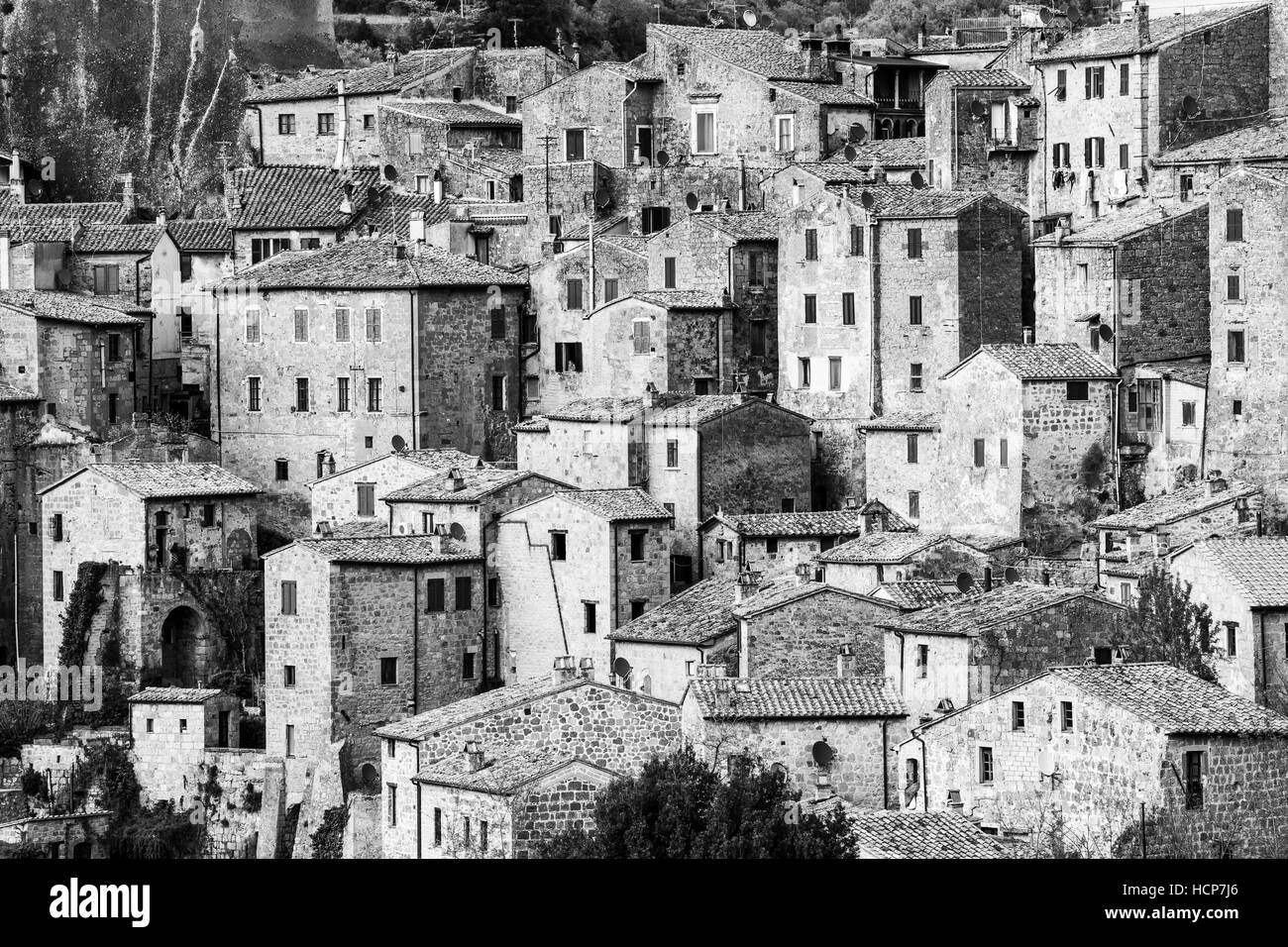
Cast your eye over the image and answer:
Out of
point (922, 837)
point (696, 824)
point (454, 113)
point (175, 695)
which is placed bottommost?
point (175, 695)

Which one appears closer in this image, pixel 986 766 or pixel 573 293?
pixel 986 766

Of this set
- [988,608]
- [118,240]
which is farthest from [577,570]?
[118,240]

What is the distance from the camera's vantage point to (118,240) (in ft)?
198

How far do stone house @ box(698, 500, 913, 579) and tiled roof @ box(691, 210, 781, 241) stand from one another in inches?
292

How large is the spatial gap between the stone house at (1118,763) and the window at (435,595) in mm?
11835

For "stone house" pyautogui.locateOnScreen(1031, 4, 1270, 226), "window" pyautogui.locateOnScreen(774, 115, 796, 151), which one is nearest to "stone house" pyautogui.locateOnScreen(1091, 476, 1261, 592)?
"stone house" pyautogui.locateOnScreen(1031, 4, 1270, 226)

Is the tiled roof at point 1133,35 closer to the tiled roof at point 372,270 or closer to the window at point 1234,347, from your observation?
the window at point 1234,347

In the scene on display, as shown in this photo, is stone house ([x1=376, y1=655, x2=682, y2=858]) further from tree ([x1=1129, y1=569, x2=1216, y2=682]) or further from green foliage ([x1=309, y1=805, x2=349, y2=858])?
tree ([x1=1129, y1=569, x2=1216, y2=682])

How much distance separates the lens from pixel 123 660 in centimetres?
5038

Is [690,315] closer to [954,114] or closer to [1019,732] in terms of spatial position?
[954,114]

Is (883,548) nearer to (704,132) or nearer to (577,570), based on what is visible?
(577,570)

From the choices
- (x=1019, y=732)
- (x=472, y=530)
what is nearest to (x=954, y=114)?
(x=472, y=530)

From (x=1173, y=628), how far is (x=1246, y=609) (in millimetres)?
1235
